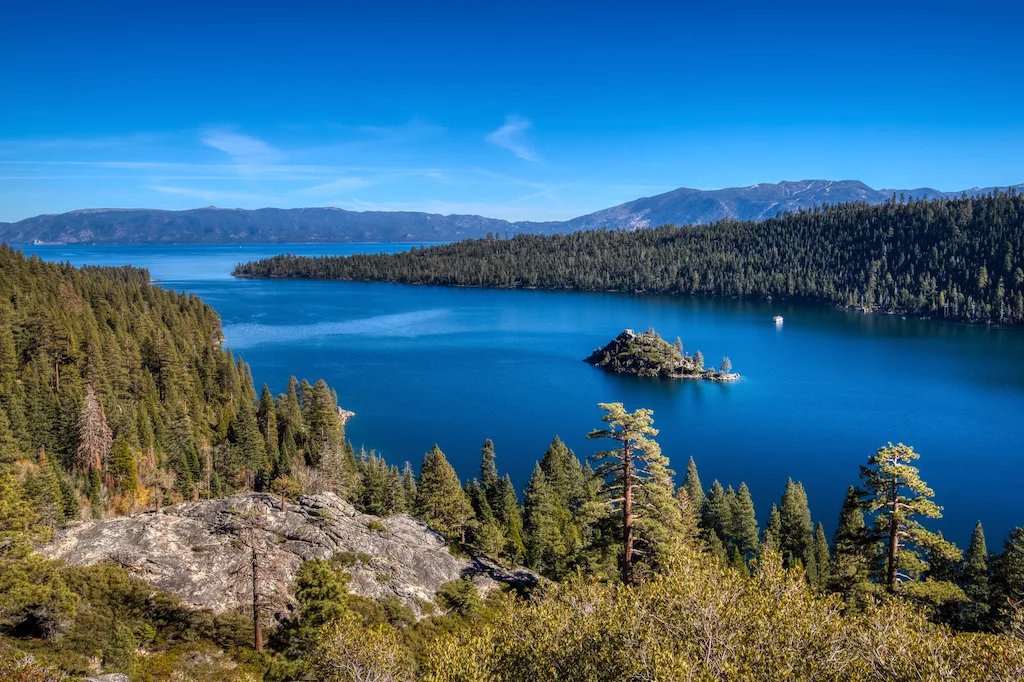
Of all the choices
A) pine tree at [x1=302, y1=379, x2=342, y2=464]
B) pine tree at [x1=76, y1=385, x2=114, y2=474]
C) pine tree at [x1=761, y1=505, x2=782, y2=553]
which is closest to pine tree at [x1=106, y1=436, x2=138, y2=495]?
pine tree at [x1=76, y1=385, x2=114, y2=474]

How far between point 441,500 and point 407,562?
36.9 feet

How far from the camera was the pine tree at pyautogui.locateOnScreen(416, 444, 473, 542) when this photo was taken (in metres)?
47.2

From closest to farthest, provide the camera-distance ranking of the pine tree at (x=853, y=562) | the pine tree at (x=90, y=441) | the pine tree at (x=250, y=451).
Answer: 1. the pine tree at (x=853, y=562)
2. the pine tree at (x=90, y=441)
3. the pine tree at (x=250, y=451)

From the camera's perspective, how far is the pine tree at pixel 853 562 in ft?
89.1

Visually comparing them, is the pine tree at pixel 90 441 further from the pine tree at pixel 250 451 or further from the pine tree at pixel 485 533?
the pine tree at pixel 485 533

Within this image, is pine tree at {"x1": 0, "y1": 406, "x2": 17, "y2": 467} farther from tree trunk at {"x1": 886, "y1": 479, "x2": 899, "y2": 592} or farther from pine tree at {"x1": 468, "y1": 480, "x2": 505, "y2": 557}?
tree trunk at {"x1": 886, "y1": 479, "x2": 899, "y2": 592}

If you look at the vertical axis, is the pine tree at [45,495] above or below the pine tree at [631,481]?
below

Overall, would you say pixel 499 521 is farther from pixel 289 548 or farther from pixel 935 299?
pixel 935 299

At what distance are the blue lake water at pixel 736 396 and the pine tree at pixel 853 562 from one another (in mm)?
28147

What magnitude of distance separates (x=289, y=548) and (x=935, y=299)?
207644mm

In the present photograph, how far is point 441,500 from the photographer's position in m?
47.6

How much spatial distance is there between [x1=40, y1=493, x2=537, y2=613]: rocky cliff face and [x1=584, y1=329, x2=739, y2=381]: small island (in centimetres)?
8483

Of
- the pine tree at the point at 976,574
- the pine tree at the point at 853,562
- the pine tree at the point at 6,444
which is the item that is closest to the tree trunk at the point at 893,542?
the pine tree at the point at 853,562

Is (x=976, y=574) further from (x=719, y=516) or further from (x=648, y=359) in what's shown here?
(x=648, y=359)
